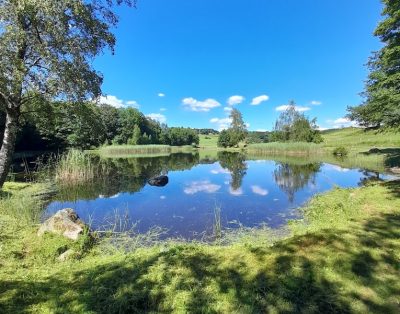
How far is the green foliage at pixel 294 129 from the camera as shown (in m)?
59.9

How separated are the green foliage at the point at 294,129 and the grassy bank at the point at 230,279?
5690 centimetres

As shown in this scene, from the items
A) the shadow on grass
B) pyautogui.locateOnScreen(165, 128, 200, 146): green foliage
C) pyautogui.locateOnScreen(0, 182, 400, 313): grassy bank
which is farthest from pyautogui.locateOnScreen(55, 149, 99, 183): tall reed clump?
pyautogui.locateOnScreen(165, 128, 200, 146): green foliage

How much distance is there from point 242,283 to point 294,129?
6183 centimetres

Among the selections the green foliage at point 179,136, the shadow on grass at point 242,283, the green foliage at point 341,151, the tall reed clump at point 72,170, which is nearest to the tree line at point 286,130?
the green foliage at point 341,151

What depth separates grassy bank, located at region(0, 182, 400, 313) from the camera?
3.70 metres

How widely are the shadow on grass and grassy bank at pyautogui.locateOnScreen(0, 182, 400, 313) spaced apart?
0.01 m

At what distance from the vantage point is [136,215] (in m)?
11.7

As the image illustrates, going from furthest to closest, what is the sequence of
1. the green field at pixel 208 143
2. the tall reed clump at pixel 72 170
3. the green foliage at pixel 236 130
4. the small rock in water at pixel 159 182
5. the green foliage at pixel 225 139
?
the green field at pixel 208 143, the green foliage at pixel 225 139, the green foliage at pixel 236 130, the small rock in water at pixel 159 182, the tall reed clump at pixel 72 170

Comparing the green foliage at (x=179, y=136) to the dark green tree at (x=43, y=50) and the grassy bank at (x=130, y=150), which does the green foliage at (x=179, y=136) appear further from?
the dark green tree at (x=43, y=50)

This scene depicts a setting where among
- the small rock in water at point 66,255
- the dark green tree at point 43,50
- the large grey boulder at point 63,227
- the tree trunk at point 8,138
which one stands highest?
the dark green tree at point 43,50

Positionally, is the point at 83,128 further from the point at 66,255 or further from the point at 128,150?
the point at 128,150

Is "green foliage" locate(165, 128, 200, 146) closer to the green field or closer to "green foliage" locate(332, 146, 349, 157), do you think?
the green field

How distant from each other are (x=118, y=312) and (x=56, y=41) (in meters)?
5.94

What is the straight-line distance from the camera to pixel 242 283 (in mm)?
4086
